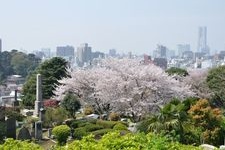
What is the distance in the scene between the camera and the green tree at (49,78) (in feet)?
139

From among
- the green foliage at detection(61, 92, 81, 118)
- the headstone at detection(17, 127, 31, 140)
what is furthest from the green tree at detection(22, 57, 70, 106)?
the headstone at detection(17, 127, 31, 140)

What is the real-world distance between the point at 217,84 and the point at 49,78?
1542 centimetres

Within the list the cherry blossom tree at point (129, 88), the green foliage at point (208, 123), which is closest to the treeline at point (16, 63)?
the cherry blossom tree at point (129, 88)

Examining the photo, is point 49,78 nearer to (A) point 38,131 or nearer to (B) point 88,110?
(B) point 88,110

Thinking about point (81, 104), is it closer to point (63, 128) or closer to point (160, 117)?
point (63, 128)

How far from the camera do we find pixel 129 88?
109 feet

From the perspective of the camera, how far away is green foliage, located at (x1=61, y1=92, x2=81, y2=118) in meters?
34.1

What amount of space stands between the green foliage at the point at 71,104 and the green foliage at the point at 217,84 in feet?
47.3

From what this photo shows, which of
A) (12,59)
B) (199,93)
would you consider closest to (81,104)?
(199,93)

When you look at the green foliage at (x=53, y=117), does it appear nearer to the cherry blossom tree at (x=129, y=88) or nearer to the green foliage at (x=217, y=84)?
the cherry blossom tree at (x=129, y=88)

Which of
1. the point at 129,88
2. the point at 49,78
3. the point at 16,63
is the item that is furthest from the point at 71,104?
the point at 16,63

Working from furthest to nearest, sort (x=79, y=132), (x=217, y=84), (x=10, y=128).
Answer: (x=217, y=84) < (x=10, y=128) < (x=79, y=132)

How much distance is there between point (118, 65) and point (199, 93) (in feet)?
33.2

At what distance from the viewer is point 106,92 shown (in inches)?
1332
